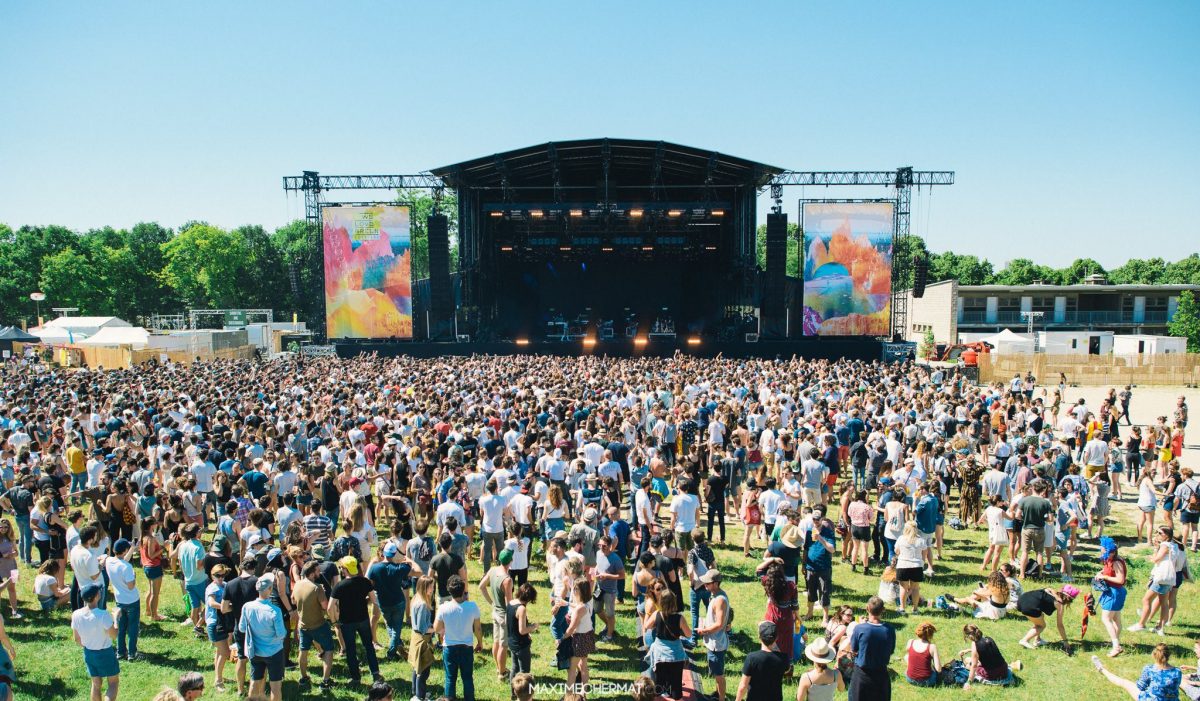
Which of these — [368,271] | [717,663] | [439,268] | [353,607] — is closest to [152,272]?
[368,271]

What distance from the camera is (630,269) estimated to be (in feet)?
121

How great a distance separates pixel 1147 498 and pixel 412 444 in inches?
367

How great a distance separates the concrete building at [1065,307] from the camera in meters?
45.2

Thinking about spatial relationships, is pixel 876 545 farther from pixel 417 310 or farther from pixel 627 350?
pixel 417 310

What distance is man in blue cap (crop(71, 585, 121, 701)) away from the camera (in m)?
4.99

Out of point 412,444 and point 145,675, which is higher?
point 412,444

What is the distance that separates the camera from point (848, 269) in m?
27.1

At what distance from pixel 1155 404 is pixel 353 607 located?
24.6 meters

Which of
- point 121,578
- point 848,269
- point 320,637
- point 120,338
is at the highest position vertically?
point 848,269

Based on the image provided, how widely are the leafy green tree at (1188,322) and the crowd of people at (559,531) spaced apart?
34849 millimetres

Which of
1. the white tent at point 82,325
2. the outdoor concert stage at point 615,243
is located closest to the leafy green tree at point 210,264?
the white tent at point 82,325

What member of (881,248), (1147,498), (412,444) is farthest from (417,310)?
(1147,498)

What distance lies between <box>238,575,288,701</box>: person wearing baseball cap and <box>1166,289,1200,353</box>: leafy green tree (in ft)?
160

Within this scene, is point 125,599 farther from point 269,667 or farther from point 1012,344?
point 1012,344
